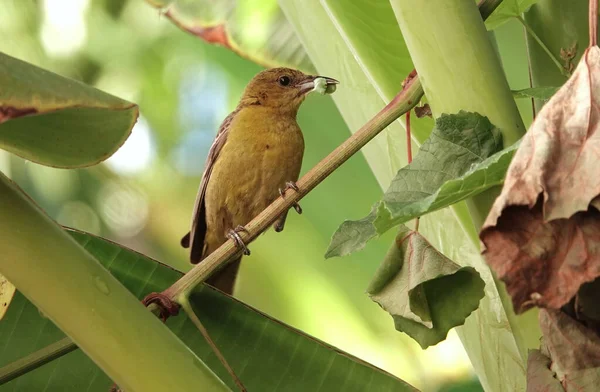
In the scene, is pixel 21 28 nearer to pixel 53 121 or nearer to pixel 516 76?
pixel 516 76

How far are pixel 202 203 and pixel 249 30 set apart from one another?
62 centimetres

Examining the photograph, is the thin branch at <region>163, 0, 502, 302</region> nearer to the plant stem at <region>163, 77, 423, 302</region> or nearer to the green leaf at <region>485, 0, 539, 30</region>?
the plant stem at <region>163, 77, 423, 302</region>

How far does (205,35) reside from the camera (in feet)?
8.34

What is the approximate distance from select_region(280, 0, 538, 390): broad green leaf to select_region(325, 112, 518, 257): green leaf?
43 centimetres

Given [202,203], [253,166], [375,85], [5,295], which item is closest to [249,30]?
[253,166]

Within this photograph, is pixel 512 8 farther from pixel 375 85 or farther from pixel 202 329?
pixel 202 329

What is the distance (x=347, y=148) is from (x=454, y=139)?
0.43 feet

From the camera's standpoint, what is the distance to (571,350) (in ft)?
2.56

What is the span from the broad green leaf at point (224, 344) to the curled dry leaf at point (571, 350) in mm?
556

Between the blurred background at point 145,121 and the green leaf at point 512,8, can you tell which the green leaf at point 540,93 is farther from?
the blurred background at point 145,121


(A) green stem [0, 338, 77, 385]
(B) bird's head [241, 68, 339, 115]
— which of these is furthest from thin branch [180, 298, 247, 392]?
(B) bird's head [241, 68, 339, 115]

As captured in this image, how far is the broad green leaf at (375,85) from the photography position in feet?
4.51

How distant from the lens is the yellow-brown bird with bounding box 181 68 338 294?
2.68 meters

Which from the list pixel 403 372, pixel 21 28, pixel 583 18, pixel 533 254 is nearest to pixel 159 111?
pixel 21 28
